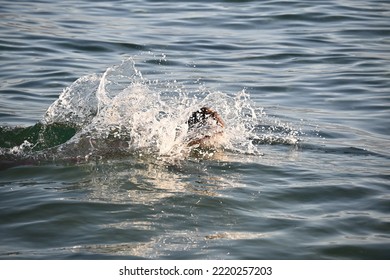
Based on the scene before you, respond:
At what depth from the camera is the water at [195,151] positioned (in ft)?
19.9

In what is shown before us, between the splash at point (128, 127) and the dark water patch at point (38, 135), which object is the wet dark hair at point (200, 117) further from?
the dark water patch at point (38, 135)

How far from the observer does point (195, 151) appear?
8078mm

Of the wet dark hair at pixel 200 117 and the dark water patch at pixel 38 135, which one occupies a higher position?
the wet dark hair at pixel 200 117

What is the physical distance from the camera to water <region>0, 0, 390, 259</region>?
6.07m

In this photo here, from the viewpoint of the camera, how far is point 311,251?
585 cm

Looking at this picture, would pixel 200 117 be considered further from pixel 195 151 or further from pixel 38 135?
pixel 38 135

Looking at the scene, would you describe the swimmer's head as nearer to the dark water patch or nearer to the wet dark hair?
the wet dark hair

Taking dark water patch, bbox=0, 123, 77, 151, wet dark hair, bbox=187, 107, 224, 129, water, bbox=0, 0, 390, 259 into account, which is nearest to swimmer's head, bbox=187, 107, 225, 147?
wet dark hair, bbox=187, 107, 224, 129

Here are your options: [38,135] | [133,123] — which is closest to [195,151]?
Result: [133,123]

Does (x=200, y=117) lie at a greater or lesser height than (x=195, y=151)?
greater

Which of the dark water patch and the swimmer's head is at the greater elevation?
the swimmer's head

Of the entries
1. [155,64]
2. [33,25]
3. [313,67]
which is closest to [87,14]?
[33,25]

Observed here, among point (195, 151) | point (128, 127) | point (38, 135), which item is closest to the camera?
point (195, 151)

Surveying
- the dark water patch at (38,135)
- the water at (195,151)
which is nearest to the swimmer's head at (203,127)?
the water at (195,151)
